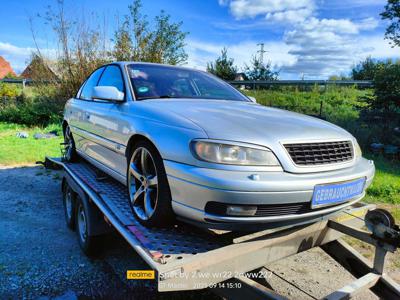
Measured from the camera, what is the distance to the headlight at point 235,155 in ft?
6.29

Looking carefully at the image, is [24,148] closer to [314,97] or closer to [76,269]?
[76,269]

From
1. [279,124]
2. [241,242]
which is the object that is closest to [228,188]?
[241,242]

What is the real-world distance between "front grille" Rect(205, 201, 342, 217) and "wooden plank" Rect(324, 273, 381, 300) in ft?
1.63

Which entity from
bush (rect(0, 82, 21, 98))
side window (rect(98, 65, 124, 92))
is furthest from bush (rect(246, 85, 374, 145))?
bush (rect(0, 82, 21, 98))

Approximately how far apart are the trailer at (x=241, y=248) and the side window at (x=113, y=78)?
1.10m

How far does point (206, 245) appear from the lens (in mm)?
2084

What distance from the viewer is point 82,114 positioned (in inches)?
156

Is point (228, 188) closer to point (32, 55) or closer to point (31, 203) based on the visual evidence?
point (31, 203)

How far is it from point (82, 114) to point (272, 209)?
9.50ft

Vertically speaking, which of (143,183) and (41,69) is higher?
(41,69)

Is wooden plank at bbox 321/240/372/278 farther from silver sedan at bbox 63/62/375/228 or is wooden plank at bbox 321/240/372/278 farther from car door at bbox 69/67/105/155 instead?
car door at bbox 69/67/105/155

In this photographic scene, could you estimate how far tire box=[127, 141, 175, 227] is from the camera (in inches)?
86.0

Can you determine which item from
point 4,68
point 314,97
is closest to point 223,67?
point 314,97

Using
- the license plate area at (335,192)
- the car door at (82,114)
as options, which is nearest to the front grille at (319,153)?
the license plate area at (335,192)
